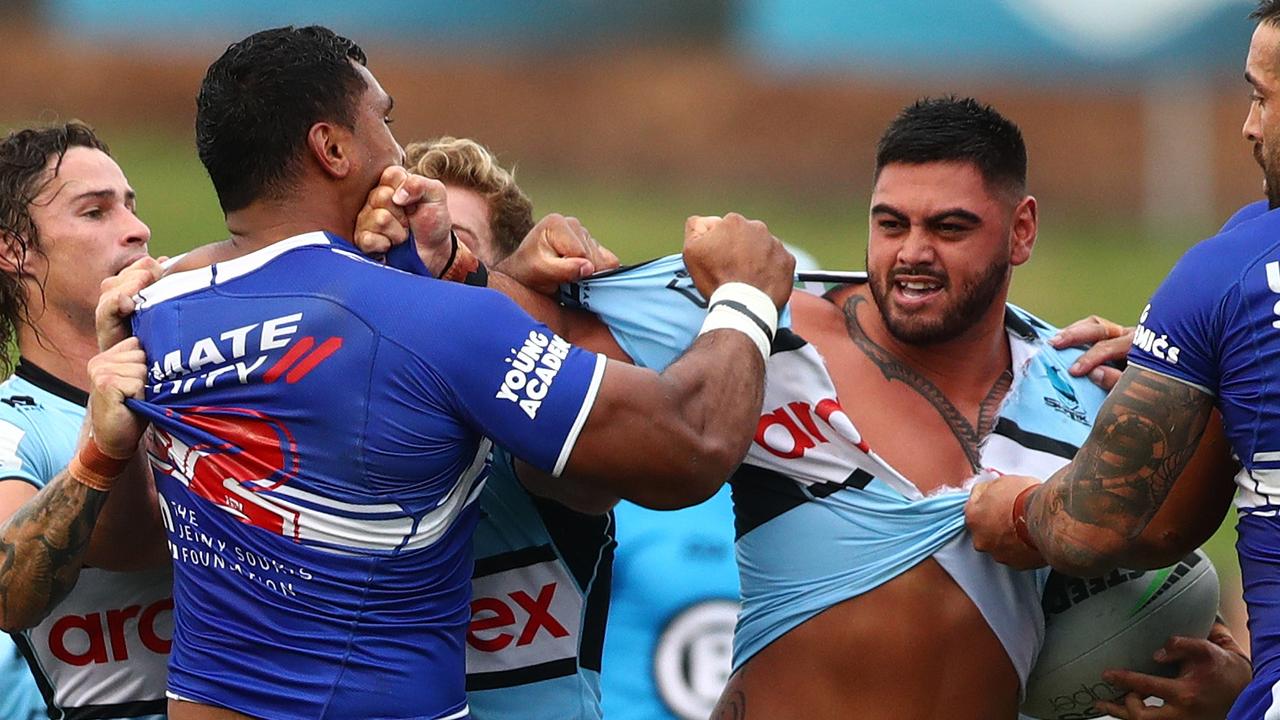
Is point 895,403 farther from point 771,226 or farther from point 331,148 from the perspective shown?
point 771,226

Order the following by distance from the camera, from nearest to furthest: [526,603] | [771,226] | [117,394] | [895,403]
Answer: [117,394]
[526,603]
[895,403]
[771,226]

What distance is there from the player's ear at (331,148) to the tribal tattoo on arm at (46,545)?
2.93 feet

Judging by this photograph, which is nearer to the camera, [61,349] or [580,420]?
[580,420]

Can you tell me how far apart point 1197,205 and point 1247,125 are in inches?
999

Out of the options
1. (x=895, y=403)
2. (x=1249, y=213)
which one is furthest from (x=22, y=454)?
(x=1249, y=213)

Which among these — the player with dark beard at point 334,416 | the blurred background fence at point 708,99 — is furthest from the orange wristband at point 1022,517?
the blurred background fence at point 708,99

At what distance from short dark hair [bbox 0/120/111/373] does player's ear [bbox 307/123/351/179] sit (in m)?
1.22

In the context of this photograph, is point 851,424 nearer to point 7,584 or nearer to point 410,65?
point 7,584

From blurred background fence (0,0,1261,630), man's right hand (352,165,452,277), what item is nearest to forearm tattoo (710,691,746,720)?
man's right hand (352,165,452,277)

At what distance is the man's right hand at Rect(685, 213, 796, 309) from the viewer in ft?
13.6

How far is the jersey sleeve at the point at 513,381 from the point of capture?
3.62 m

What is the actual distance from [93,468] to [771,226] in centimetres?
2240

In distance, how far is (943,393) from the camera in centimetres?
486

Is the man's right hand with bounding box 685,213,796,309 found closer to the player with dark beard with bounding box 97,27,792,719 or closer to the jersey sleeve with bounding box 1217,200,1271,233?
the player with dark beard with bounding box 97,27,792,719
